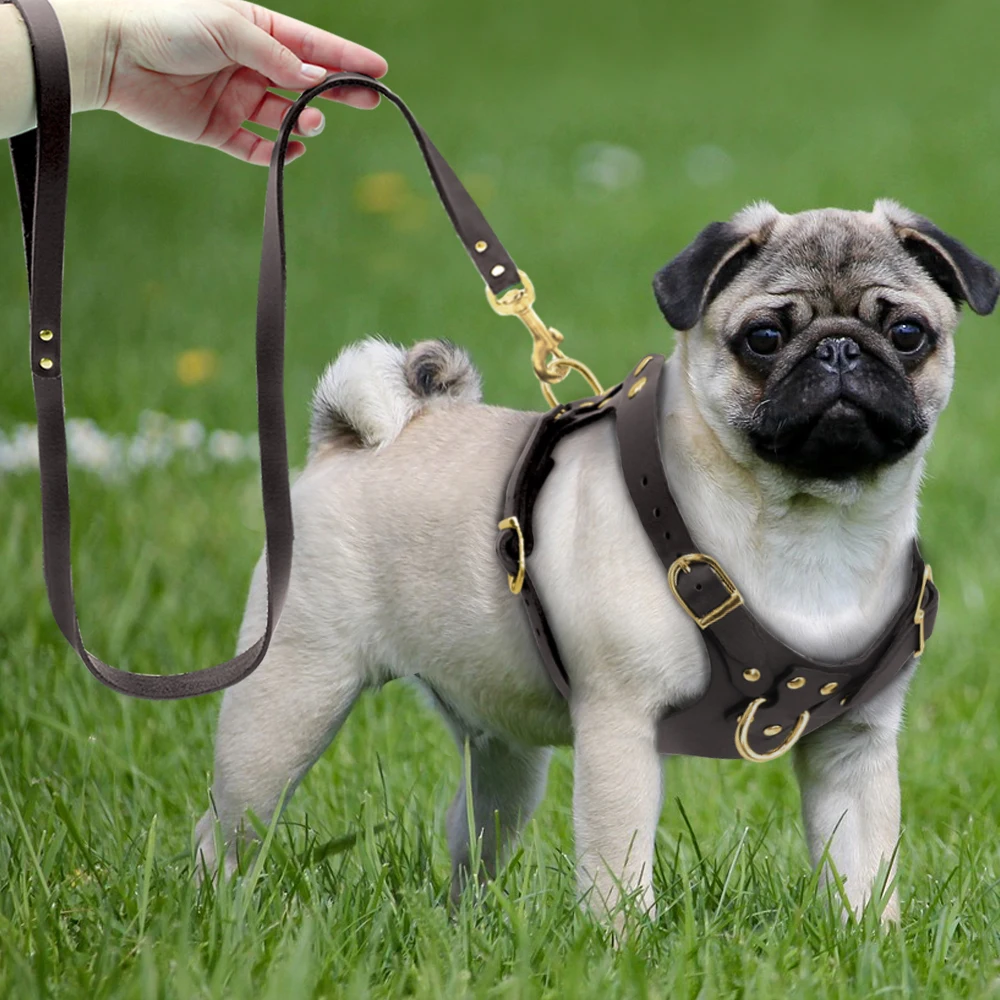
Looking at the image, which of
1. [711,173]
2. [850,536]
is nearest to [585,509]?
[850,536]

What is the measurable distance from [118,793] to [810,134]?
10.6 meters

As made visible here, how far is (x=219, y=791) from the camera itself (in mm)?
3289

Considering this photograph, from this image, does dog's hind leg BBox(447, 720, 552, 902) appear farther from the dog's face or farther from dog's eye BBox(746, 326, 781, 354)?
dog's eye BBox(746, 326, 781, 354)

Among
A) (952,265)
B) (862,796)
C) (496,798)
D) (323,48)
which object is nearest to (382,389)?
(323,48)

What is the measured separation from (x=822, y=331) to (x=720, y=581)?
0.52 m

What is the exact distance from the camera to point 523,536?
9.91 ft

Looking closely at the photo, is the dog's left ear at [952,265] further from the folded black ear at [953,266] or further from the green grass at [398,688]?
the green grass at [398,688]

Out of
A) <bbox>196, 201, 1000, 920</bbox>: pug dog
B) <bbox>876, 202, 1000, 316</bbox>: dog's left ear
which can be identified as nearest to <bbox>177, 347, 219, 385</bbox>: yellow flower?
<bbox>196, 201, 1000, 920</bbox>: pug dog

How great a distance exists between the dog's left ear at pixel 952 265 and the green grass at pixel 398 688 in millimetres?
1193

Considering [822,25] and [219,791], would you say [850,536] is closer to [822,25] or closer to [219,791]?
[219,791]

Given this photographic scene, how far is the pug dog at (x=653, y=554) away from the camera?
2807 millimetres

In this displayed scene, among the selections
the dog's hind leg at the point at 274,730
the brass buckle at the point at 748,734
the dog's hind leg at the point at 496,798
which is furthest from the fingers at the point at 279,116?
the brass buckle at the point at 748,734

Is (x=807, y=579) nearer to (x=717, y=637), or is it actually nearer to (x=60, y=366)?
(x=717, y=637)

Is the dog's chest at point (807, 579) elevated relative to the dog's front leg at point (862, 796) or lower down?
elevated
